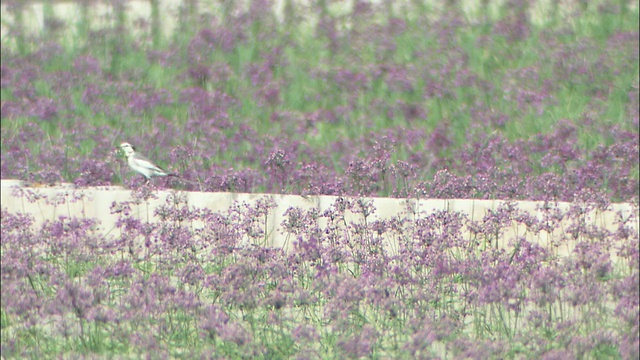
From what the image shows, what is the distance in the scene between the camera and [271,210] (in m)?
7.08

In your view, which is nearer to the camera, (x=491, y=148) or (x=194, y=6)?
(x=491, y=148)

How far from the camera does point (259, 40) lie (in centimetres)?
1173

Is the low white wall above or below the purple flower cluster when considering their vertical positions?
below

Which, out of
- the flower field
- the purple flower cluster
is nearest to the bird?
the flower field

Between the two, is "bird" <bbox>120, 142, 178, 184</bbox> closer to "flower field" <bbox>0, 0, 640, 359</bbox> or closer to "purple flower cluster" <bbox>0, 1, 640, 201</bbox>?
"flower field" <bbox>0, 0, 640, 359</bbox>

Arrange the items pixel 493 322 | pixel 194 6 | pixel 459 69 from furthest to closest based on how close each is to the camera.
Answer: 1. pixel 194 6
2. pixel 459 69
3. pixel 493 322

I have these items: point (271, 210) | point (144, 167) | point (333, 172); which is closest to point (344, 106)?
point (333, 172)

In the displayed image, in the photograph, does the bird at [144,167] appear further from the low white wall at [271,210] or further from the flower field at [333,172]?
the low white wall at [271,210]

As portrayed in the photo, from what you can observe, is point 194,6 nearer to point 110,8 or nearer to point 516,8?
point 110,8

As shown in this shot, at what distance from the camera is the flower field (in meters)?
4.51

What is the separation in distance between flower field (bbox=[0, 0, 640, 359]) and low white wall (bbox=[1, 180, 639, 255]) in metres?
0.14

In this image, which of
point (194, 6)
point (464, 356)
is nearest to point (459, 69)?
point (194, 6)

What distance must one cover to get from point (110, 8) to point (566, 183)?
7223 mm

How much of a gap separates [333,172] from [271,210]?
154 cm
